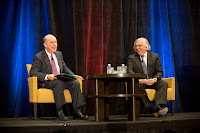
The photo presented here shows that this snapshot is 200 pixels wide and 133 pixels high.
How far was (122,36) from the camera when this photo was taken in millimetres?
4680

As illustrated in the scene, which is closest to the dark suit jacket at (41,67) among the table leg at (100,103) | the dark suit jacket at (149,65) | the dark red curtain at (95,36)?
the dark red curtain at (95,36)

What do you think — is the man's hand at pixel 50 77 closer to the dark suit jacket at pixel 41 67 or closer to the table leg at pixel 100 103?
the dark suit jacket at pixel 41 67

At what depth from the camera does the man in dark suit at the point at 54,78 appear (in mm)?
3441

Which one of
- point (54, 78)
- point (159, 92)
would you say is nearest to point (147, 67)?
point (159, 92)

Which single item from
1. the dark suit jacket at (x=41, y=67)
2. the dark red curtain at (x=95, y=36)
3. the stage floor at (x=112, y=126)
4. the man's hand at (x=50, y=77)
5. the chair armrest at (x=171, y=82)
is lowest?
the stage floor at (x=112, y=126)

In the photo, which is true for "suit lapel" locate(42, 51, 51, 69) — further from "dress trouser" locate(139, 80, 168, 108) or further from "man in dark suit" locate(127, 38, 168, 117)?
"dress trouser" locate(139, 80, 168, 108)

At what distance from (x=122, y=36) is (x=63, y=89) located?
1.68m

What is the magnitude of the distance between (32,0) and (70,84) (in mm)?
1666

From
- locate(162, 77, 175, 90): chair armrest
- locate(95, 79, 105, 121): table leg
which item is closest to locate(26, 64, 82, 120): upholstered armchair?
locate(95, 79, 105, 121): table leg

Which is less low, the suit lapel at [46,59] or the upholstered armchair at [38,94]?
the suit lapel at [46,59]

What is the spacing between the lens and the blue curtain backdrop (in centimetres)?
423

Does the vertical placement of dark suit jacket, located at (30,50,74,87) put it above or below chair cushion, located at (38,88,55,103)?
above

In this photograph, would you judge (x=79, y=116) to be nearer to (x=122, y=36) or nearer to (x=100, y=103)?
(x=100, y=103)

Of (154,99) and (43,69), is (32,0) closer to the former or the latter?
(43,69)
